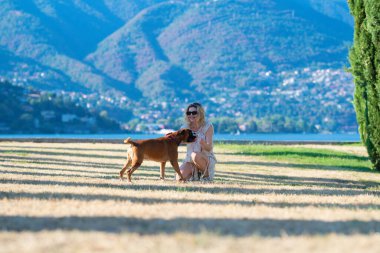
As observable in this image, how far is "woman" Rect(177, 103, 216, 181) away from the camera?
47.1ft

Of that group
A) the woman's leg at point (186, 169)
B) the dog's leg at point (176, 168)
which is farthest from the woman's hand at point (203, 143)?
the dog's leg at point (176, 168)

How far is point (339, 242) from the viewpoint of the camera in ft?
20.0

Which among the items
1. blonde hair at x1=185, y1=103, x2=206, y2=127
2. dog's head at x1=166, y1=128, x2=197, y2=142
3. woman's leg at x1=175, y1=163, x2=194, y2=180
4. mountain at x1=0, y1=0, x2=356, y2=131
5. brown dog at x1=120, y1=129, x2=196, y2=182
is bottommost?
woman's leg at x1=175, y1=163, x2=194, y2=180

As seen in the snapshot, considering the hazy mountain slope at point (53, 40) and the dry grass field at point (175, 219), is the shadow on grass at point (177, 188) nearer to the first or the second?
the dry grass field at point (175, 219)

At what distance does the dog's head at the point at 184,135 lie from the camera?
13.5m

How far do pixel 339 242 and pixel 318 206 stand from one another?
3.53 meters

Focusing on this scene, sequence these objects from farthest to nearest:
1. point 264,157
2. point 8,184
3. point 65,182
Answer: point 264,157, point 65,182, point 8,184

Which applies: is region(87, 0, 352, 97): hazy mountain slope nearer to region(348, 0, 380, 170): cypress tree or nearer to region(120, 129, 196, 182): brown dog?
region(348, 0, 380, 170): cypress tree

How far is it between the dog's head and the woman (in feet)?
2.19

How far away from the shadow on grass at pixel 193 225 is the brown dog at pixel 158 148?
5.42 m

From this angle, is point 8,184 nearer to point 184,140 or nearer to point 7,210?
point 184,140

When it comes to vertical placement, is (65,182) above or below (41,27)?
below

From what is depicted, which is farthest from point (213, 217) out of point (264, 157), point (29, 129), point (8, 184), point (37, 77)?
point (37, 77)

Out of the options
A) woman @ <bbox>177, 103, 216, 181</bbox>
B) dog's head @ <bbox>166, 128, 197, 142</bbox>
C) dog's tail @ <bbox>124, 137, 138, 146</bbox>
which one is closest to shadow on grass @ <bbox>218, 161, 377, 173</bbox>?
woman @ <bbox>177, 103, 216, 181</bbox>
